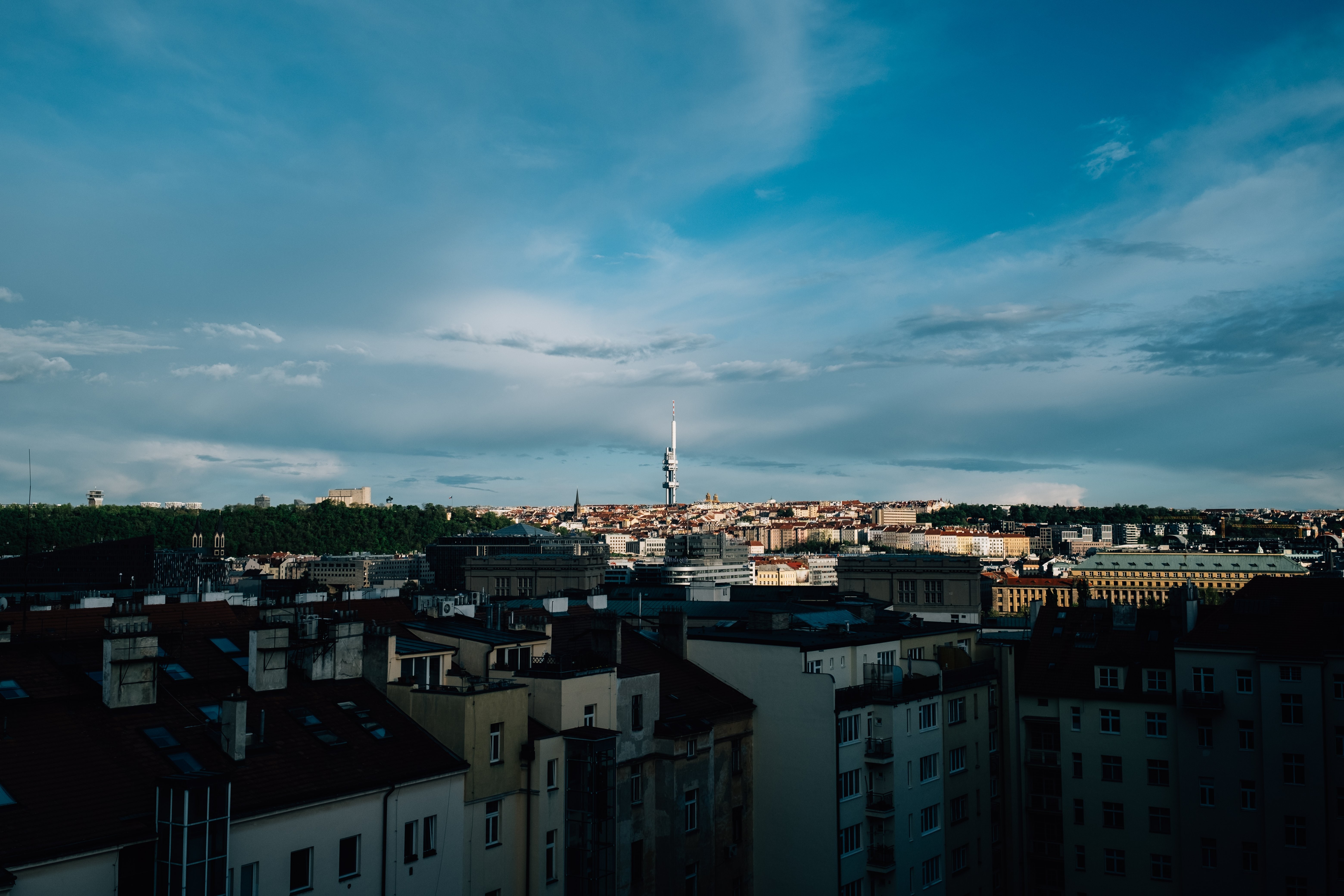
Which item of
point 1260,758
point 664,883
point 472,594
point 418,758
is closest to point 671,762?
point 664,883

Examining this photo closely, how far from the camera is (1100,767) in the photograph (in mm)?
36156

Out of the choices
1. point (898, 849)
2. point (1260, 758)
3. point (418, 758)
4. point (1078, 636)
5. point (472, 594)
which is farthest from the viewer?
point (472, 594)

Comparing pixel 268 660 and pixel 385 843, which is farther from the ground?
pixel 268 660

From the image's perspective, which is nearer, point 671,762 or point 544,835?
point 544,835

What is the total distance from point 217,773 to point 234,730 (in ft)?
3.38

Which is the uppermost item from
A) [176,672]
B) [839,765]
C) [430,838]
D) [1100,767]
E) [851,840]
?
[176,672]

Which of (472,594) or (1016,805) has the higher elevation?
(472,594)

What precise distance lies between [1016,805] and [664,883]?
1735cm

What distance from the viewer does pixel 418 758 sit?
21.0 meters

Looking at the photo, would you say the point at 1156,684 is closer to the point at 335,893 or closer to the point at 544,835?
the point at 544,835

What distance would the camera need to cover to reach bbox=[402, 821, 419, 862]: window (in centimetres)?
2009

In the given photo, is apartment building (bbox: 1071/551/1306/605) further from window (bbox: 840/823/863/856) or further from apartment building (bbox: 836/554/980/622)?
window (bbox: 840/823/863/856)

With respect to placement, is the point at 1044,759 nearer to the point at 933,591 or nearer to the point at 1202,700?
the point at 1202,700

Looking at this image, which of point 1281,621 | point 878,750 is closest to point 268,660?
point 878,750
